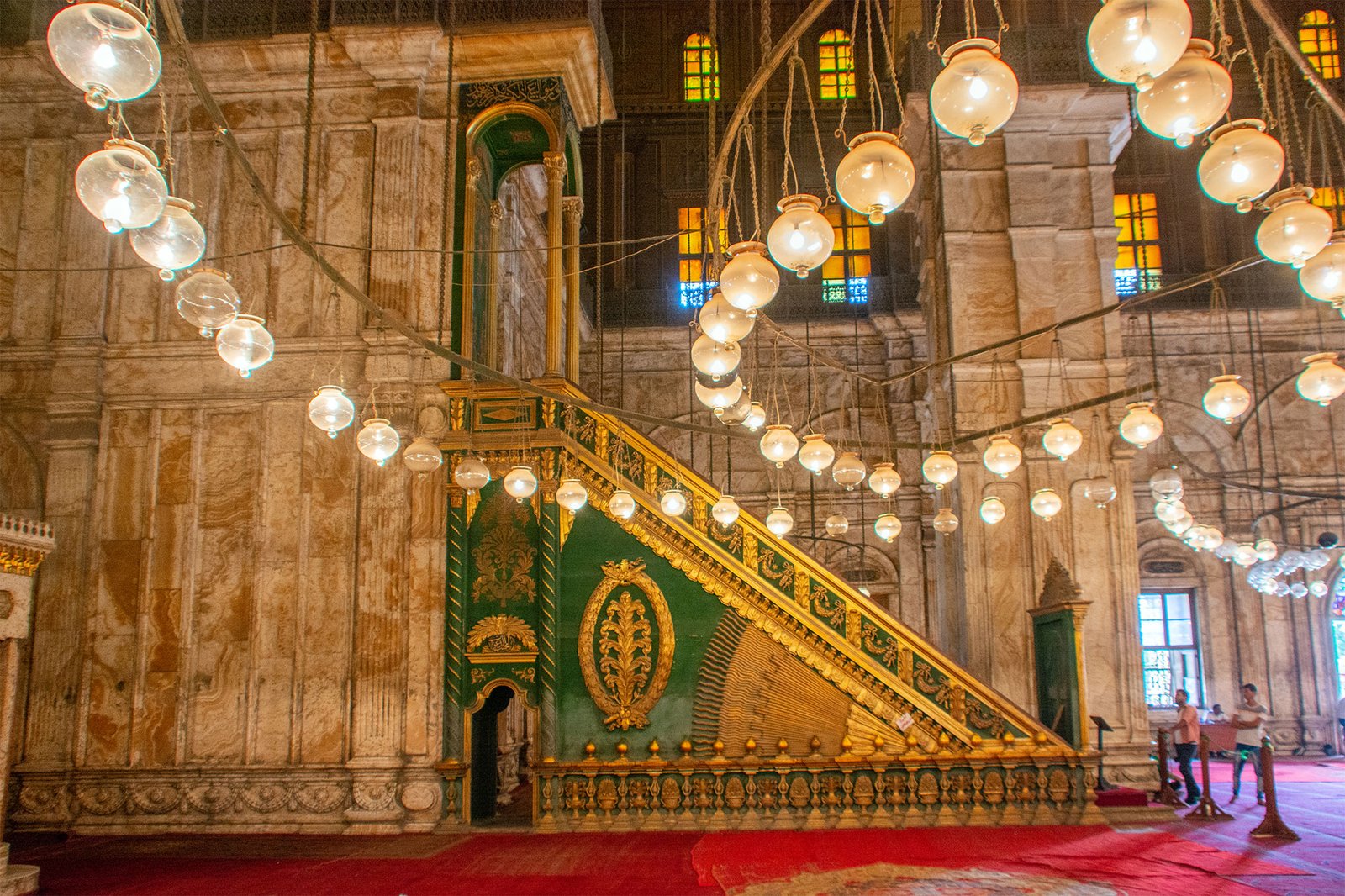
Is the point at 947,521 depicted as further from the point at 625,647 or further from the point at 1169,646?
the point at 1169,646

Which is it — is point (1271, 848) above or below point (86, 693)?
below

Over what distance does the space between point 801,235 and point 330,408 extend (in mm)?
3029

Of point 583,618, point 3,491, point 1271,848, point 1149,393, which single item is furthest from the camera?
point 1149,393

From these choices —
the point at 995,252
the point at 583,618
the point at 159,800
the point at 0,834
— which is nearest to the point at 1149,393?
the point at 995,252

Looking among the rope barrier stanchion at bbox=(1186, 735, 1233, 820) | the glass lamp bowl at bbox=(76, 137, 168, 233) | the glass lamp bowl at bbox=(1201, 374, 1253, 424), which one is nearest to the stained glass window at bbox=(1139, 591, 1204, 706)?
the rope barrier stanchion at bbox=(1186, 735, 1233, 820)

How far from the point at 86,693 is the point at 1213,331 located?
52.5ft

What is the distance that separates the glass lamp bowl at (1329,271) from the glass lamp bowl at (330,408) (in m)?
5.03

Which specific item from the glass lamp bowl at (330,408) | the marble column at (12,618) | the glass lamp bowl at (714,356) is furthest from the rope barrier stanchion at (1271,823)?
the marble column at (12,618)

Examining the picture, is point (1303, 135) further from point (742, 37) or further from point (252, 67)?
point (252, 67)

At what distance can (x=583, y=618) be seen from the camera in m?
8.98

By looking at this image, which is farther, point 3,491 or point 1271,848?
point 3,491

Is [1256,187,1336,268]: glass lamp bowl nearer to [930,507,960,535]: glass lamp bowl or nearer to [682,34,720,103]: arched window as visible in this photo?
[930,507,960,535]: glass lamp bowl

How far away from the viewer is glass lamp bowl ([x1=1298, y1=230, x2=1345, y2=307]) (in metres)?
4.66

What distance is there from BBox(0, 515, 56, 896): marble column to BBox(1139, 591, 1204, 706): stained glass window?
15017 millimetres
